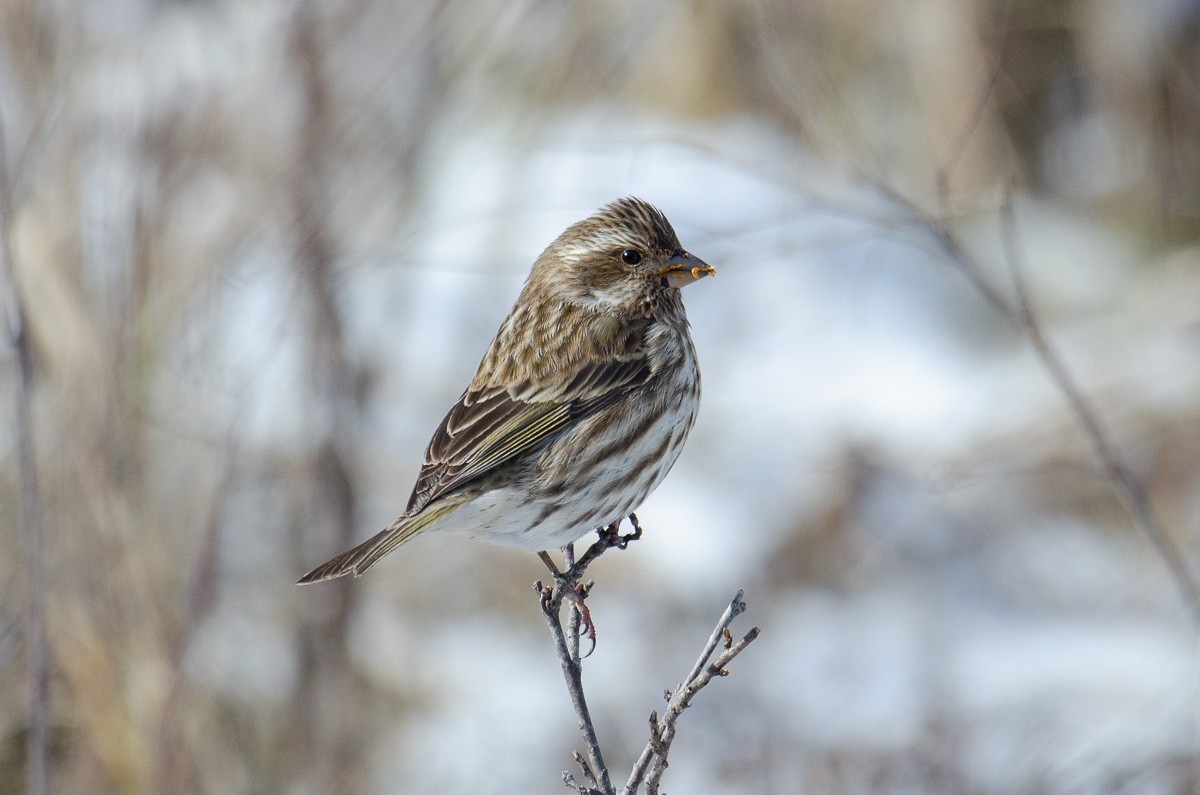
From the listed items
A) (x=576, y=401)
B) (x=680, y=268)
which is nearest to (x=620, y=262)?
(x=680, y=268)

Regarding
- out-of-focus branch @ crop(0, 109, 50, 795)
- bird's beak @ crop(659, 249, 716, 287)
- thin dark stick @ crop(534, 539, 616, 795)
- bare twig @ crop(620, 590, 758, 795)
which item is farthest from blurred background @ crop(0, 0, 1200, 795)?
bare twig @ crop(620, 590, 758, 795)

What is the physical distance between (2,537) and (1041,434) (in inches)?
217

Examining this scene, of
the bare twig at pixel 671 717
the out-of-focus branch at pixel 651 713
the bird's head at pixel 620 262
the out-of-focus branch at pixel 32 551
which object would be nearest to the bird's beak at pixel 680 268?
the bird's head at pixel 620 262

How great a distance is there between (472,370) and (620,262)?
413 cm

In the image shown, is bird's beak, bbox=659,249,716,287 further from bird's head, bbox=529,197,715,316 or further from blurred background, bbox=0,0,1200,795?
blurred background, bbox=0,0,1200,795

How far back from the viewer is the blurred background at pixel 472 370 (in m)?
5.29

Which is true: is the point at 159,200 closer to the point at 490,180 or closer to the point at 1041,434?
the point at 490,180

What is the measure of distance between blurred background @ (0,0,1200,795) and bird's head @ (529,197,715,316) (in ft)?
2.76

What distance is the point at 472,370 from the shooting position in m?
7.77

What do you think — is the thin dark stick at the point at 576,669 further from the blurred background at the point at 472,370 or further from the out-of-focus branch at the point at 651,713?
the blurred background at the point at 472,370

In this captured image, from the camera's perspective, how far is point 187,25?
6559mm

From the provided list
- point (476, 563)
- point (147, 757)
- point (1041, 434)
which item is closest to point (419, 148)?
point (476, 563)

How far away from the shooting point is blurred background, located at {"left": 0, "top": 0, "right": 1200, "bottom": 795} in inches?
208

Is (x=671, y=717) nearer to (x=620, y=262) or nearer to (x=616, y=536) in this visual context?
(x=616, y=536)
